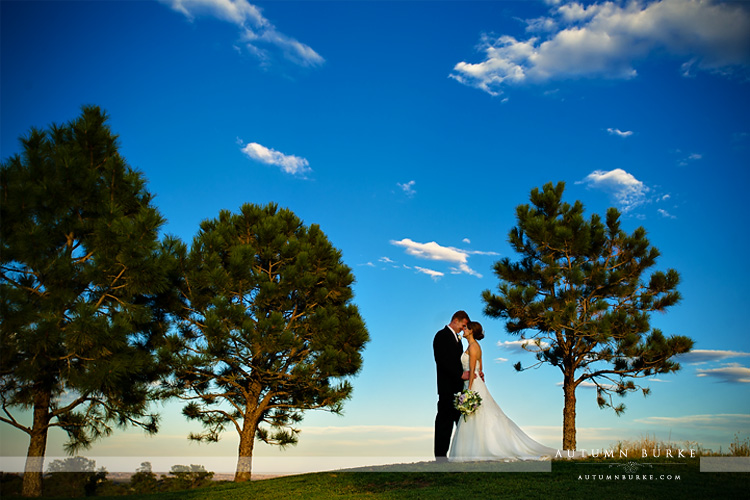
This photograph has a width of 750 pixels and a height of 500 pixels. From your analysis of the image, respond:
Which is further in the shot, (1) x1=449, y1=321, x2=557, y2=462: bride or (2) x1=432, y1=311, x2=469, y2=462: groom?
(2) x1=432, y1=311, x2=469, y2=462: groom

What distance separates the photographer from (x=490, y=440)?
1082cm

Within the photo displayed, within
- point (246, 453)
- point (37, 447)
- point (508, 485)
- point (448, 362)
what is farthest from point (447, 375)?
point (37, 447)

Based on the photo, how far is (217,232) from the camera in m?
19.1

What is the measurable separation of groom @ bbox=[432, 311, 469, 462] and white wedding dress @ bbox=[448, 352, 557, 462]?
22 cm

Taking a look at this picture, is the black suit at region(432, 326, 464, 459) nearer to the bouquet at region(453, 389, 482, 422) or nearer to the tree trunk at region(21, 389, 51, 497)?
the bouquet at region(453, 389, 482, 422)

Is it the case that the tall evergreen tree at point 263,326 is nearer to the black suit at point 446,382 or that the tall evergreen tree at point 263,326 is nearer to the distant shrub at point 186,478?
the distant shrub at point 186,478

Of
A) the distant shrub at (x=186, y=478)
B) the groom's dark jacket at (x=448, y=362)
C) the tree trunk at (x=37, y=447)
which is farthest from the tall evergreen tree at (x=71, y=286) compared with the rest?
the groom's dark jacket at (x=448, y=362)

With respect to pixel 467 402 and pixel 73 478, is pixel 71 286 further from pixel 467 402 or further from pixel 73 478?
pixel 467 402

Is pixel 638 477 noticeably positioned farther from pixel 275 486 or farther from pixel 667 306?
pixel 667 306

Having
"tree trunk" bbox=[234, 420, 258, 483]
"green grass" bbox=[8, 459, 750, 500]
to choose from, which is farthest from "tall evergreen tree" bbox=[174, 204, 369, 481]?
"green grass" bbox=[8, 459, 750, 500]

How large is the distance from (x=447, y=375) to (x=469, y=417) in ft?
3.05

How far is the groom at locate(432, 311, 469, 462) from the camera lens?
1119 centimetres

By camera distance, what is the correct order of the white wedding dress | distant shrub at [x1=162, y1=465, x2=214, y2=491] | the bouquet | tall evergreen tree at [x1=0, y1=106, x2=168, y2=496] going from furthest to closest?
1. distant shrub at [x1=162, y1=465, x2=214, y2=491]
2. tall evergreen tree at [x1=0, y1=106, x2=168, y2=496]
3. the bouquet
4. the white wedding dress

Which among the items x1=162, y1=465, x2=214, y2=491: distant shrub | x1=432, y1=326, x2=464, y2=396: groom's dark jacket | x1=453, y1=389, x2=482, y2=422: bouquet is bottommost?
x1=162, y1=465, x2=214, y2=491: distant shrub
